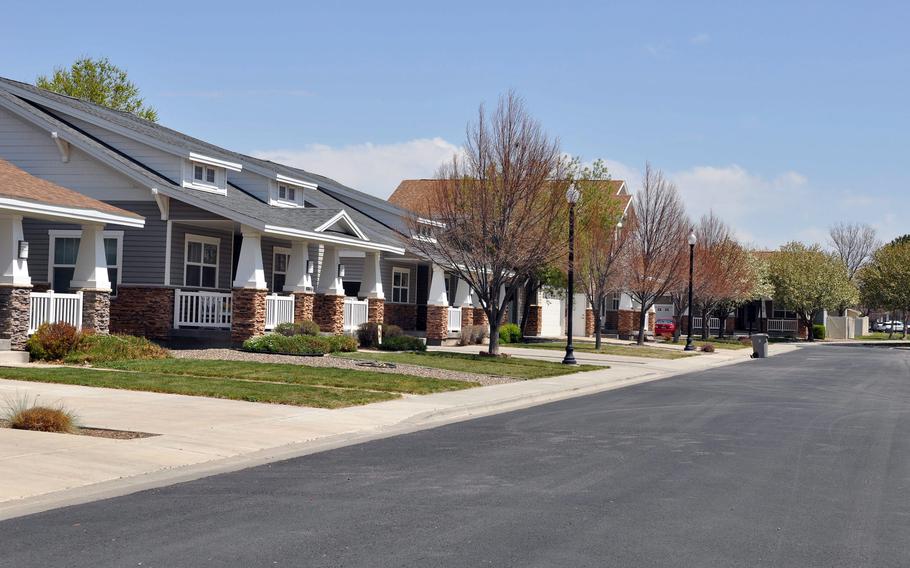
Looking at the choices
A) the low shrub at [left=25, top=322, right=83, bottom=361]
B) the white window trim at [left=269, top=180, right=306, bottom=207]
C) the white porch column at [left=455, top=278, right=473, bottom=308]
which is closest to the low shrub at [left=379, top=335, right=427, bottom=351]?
the white window trim at [left=269, top=180, right=306, bottom=207]

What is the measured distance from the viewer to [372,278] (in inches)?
1416

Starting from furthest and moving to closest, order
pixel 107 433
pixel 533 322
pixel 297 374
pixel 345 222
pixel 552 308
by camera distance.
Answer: pixel 552 308, pixel 533 322, pixel 345 222, pixel 297 374, pixel 107 433

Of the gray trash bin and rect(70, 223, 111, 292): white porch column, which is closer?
rect(70, 223, 111, 292): white porch column

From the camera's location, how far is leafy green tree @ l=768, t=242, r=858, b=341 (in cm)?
7325

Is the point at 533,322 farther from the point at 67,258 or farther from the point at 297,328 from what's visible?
the point at 67,258

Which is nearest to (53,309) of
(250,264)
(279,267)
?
(250,264)

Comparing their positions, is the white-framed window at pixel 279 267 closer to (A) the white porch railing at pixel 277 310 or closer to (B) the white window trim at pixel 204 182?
(A) the white porch railing at pixel 277 310

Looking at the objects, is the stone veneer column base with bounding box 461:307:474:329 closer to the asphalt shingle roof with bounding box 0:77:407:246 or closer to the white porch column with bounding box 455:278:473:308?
the white porch column with bounding box 455:278:473:308

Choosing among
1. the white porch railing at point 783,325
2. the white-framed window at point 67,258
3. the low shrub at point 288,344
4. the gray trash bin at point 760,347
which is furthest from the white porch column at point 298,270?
the white porch railing at point 783,325

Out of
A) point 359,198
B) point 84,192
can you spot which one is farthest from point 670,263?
point 84,192

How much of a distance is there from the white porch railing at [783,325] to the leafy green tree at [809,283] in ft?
7.73

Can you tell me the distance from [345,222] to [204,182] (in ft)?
16.0

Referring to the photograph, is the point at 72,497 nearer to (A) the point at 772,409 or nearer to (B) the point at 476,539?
(B) the point at 476,539

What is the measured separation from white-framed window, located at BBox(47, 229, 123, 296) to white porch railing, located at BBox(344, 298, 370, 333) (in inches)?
302
